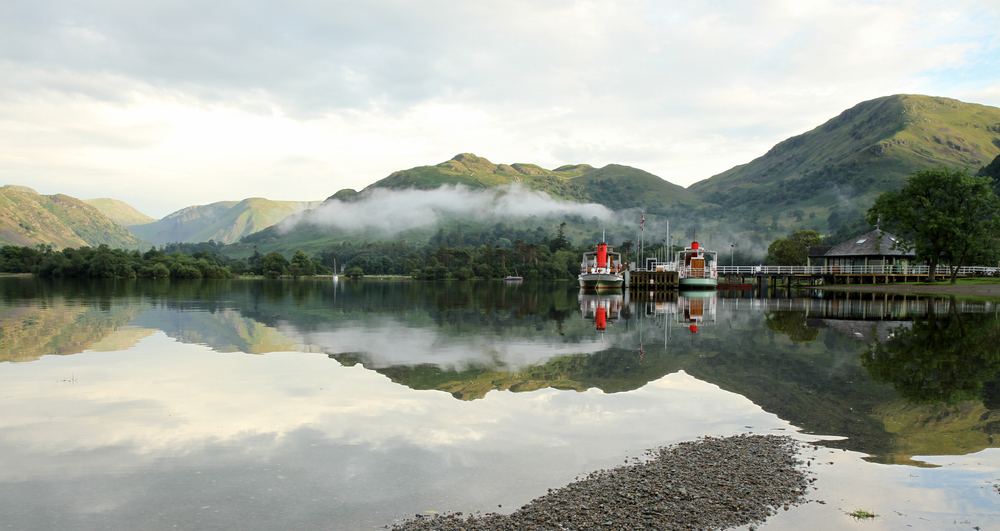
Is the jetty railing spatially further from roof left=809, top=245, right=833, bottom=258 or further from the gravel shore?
the gravel shore

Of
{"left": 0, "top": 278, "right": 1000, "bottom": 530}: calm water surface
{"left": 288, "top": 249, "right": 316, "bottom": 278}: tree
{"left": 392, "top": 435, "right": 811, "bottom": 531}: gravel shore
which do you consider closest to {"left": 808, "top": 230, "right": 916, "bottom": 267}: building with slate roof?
{"left": 0, "top": 278, "right": 1000, "bottom": 530}: calm water surface

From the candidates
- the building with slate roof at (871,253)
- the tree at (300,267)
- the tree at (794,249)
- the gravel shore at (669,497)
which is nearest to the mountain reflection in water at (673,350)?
the gravel shore at (669,497)

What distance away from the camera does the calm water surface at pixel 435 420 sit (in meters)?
7.70

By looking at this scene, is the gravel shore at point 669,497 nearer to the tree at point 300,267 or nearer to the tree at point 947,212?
the tree at point 947,212

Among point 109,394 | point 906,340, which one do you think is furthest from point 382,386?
point 906,340

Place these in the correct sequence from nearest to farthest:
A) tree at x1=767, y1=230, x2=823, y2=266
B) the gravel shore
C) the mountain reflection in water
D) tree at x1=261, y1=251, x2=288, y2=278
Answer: the gravel shore, the mountain reflection in water, tree at x1=767, y1=230, x2=823, y2=266, tree at x1=261, y1=251, x2=288, y2=278

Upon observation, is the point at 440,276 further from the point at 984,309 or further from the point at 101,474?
the point at 101,474

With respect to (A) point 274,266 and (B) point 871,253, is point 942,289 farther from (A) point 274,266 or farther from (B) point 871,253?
(A) point 274,266

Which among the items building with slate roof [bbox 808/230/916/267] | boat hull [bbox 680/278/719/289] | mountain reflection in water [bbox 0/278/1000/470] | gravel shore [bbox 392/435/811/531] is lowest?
boat hull [bbox 680/278/719/289]

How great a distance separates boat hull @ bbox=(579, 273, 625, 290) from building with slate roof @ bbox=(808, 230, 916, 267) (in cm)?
3384

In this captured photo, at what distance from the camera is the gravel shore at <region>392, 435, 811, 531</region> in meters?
6.92

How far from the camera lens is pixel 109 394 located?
13.9 meters

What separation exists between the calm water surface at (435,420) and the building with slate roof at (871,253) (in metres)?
66.0

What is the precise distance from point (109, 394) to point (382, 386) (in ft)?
21.5
